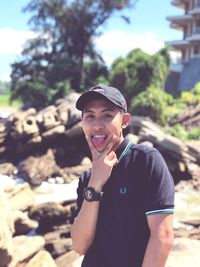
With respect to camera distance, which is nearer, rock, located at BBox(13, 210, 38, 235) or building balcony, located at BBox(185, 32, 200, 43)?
rock, located at BBox(13, 210, 38, 235)

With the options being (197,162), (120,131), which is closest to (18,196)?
(120,131)

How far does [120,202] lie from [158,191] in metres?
0.20

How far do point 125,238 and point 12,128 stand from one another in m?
19.4

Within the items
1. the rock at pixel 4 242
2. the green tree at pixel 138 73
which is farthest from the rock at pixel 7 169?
the rock at pixel 4 242

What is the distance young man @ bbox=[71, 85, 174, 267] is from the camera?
2.32 metres

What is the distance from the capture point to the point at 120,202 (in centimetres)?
239

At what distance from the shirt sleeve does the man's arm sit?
1.3 inches

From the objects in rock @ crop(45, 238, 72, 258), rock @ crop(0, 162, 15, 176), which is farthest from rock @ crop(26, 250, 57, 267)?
rock @ crop(0, 162, 15, 176)

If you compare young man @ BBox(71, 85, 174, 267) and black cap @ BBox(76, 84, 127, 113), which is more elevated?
black cap @ BBox(76, 84, 127, 113)

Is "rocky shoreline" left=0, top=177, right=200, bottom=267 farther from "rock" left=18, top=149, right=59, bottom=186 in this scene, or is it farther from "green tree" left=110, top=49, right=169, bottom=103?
"green tree" left=110, top=49, right=169, bottom=103

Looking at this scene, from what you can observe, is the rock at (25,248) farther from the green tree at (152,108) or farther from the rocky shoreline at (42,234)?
the green tree at (152,108)

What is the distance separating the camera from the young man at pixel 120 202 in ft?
7.62

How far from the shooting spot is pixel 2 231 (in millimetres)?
5895

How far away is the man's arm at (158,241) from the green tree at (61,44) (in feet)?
117
